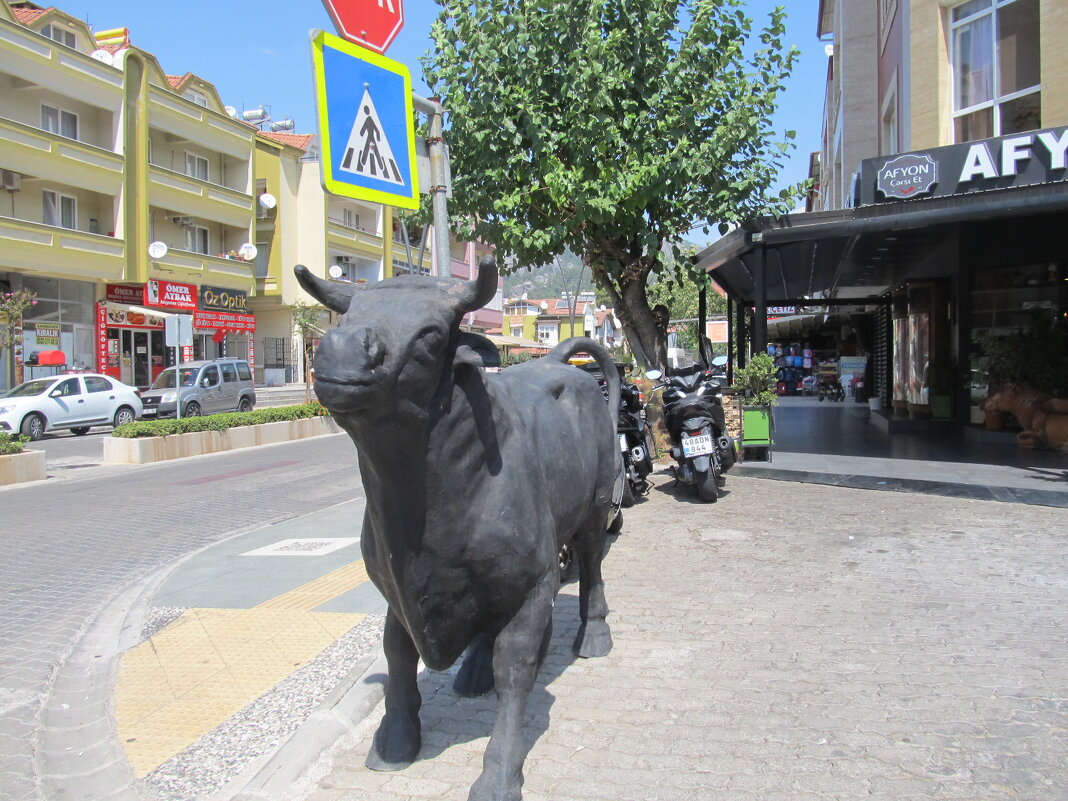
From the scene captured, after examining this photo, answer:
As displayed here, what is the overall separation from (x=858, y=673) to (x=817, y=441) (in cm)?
996

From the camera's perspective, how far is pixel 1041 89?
1094 cm

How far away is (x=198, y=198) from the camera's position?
32406 mm

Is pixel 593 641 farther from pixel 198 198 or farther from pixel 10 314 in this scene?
pixel 198 198

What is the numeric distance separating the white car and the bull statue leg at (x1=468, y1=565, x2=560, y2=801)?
17807 mm

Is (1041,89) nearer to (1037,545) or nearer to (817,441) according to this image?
(817,441)

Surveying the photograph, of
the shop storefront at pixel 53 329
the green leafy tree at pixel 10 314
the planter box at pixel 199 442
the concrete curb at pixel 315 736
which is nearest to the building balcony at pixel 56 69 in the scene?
the shop storefront at pixel 53 329

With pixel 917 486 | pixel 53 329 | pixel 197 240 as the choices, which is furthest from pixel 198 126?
pixel 917 486

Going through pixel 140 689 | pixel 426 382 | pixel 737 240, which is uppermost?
pixel 737 240

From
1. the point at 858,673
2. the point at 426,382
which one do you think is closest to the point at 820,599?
the point at 858,673

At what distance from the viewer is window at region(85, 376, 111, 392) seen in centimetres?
2030

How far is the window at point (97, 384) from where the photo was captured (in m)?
20.3

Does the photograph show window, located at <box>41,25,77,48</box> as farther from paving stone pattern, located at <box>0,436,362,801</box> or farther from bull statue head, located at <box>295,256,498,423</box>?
bull statue head, located at <box>295,256,498,423</box>

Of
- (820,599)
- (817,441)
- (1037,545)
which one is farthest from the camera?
(817,441)

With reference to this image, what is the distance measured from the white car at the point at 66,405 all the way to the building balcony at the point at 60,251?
716 cm
